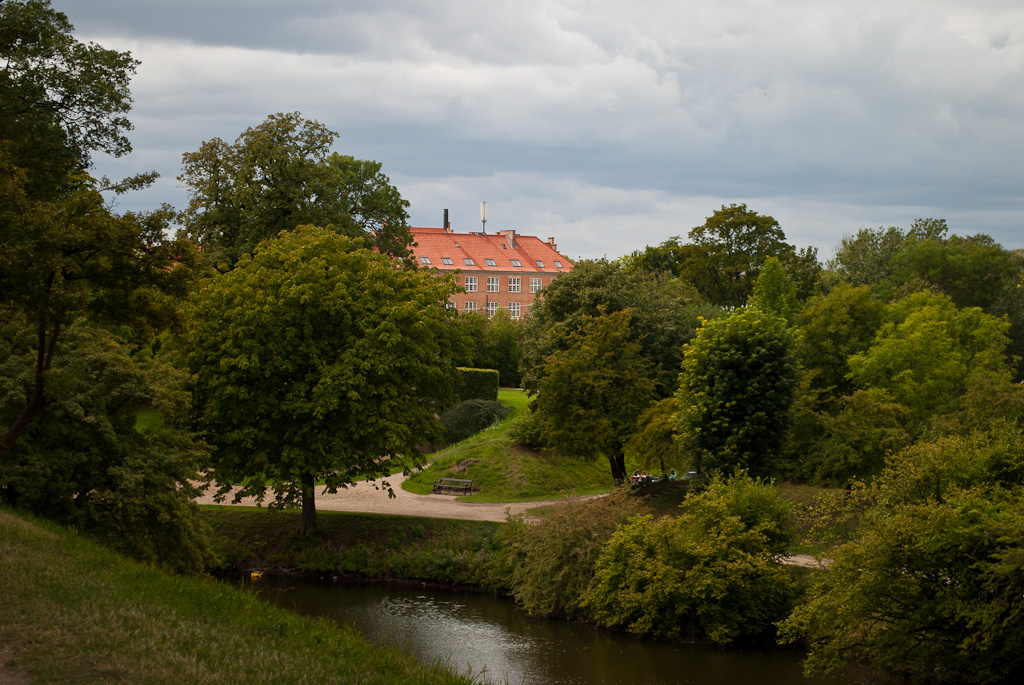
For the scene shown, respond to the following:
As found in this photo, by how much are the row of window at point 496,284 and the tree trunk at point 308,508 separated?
60635mm

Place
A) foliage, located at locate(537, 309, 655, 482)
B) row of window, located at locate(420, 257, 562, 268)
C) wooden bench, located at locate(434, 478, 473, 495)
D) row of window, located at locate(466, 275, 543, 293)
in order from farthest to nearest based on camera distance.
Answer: row of window, located at locate(466, 275, 543, 293) < row of window, located at locate(420, 257, 562, 268) < wooden bench, located at locate(434, 478, 473, 495) < foliage, located at locate(537, 309, 655, 482)

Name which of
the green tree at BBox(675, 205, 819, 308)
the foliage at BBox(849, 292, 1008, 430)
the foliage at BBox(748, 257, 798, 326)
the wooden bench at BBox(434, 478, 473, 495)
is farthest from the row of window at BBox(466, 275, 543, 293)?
the wooden bench at BBox(434, 478, 473, 495)

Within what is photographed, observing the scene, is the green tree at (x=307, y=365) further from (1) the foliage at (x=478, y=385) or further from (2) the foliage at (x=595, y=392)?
(1) the foliage at (x=478, y=385)

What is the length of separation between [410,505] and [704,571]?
13.9 m

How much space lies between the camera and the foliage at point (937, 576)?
1614cm

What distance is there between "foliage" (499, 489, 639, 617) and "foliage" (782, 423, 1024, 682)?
610cm

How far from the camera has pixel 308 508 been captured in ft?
95.1

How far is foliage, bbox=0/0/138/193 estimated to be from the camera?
15.6 meters

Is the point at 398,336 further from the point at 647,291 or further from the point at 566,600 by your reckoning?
the point at 647,291

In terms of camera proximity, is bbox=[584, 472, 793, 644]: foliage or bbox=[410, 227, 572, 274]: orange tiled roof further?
bbox=[410, 227, 572, 274]: orange tiled roof

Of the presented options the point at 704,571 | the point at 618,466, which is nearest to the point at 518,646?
the point at 704,571

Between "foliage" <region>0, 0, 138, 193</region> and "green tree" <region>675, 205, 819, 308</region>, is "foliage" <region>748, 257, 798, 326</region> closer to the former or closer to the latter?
"green tree" <region>675, 205, 819, 308</region>

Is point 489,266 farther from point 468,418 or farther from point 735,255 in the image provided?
point 468,418

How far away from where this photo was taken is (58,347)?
2033cm
